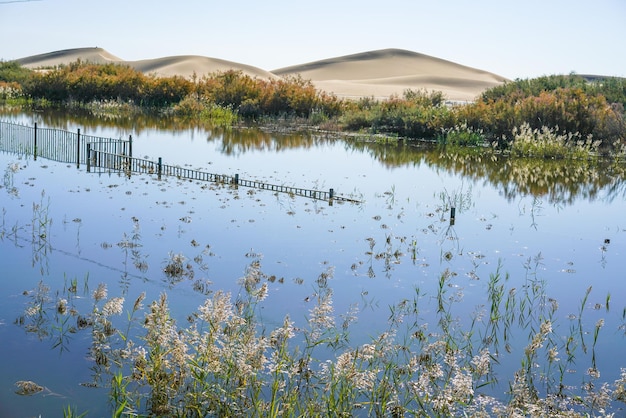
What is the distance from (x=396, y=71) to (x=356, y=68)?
784 centimetres

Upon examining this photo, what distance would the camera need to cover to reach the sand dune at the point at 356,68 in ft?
401

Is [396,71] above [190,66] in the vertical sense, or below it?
above

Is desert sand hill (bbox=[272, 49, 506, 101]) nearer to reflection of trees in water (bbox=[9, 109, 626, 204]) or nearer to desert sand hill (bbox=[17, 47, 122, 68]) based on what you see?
desert sand hill (bbox=[17, 47, 122, 68])

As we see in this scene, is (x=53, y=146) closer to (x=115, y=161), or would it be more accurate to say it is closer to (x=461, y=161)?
(x=115, y=161)

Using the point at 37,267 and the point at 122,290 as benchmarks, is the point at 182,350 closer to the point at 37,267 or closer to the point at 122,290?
the point at 122,290

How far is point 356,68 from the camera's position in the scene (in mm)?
147625

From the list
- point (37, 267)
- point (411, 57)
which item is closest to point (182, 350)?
point (37, 267)

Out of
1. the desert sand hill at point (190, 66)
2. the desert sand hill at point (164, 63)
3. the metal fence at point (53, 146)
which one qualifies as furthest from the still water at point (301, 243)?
the desert sand hill at point (190, 66)

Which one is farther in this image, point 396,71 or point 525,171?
point 396,71

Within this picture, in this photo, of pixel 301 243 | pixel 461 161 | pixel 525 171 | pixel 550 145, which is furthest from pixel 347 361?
pixel 550 145

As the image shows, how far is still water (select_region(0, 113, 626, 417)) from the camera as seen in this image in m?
9.54

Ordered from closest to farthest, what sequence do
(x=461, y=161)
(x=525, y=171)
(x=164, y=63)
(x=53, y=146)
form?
(x=525, y=171) → (x=53, y=146) → (x=461, y=161) → (x=164, y=63)

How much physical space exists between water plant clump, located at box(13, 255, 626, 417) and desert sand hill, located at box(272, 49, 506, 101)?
108794mm

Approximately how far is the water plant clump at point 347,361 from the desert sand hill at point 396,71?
357 ft
